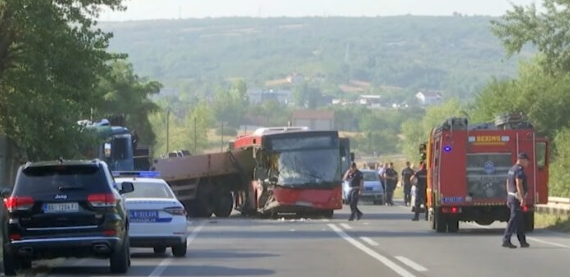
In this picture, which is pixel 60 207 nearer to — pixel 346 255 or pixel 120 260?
pixel 120 260

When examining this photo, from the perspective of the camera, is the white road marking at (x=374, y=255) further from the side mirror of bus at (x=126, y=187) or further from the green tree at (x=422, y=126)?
the green tree at (x=422, y=126)

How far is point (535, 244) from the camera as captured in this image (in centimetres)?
2961

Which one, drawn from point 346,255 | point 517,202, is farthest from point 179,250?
point 517,202

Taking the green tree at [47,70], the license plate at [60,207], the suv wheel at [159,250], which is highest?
the green tree at [47,70]

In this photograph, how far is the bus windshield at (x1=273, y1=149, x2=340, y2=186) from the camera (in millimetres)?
45281

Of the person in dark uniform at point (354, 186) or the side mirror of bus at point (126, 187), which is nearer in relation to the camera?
the side mirror of bus at point (126, 187)

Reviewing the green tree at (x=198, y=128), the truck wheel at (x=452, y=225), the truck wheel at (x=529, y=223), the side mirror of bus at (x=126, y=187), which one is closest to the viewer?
the side mirror of bus at (x=126, y=187)

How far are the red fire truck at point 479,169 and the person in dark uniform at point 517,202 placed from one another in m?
5.24

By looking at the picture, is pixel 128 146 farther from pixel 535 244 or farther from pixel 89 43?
pixel 535 244

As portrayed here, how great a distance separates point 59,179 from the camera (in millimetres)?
22031

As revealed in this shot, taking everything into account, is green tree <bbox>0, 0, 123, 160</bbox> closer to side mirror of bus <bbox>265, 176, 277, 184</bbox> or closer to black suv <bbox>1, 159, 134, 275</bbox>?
side mirror of bus <bbox>265, 176, 277, 184</bbox>

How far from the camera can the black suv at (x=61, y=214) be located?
21.8 metres

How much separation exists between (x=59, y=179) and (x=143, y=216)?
3.86 metres

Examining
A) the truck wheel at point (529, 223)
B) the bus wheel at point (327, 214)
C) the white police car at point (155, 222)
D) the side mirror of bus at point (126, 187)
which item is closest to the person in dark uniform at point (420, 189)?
the bus wheel at point (327, 214)
